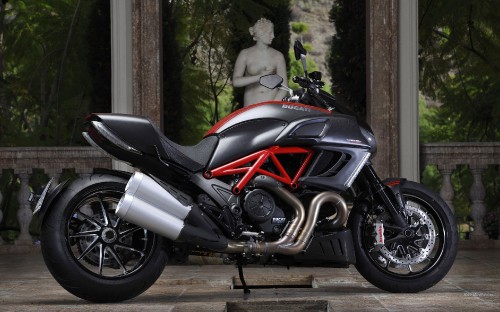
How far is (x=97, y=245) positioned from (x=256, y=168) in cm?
89

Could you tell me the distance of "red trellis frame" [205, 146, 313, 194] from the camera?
19.2 feet

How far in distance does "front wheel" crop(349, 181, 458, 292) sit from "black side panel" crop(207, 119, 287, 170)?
2.34 ft

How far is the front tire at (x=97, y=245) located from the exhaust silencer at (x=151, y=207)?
19 cm

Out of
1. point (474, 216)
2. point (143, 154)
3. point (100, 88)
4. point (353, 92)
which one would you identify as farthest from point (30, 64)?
point (143, 154)

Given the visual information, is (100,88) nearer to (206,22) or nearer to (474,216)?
(206,22)

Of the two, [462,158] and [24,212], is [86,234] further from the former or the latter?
[462,158]

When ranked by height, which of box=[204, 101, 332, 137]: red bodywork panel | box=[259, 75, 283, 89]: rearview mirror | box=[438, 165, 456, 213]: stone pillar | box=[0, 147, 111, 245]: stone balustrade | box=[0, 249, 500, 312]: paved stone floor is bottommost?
→ box=[0, 249, 500, 312]: paved stone floor

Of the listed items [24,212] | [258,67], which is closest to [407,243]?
[258,67]

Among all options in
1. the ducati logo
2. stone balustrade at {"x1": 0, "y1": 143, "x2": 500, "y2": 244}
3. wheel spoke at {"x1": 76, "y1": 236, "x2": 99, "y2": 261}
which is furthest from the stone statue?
wheel spoke at {"x1": 76, "y1": 236, "x2": 99, "y2": 261}

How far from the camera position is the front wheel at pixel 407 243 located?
Result: 6145 mm

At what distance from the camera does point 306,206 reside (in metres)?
6.00

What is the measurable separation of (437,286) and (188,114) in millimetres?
5523

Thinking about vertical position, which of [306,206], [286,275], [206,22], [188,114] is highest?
[206,22]

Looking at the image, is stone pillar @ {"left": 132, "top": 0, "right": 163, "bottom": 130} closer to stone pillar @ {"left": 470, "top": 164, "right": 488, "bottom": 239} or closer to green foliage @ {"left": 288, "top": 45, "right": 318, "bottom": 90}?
stone pillar @ {"left": 470, "top": 164, "right": 488, "bottom": 239}
